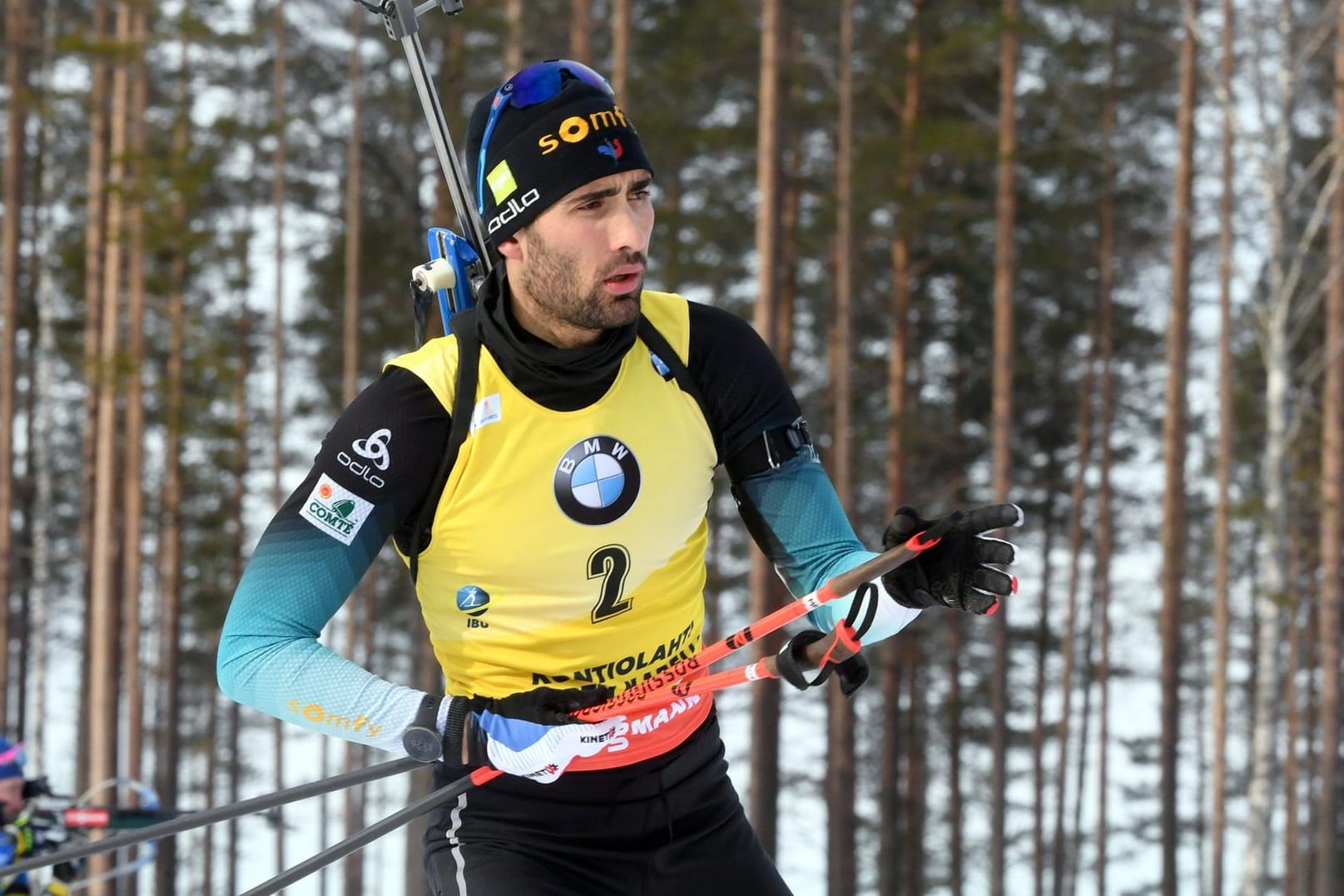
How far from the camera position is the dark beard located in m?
2.93

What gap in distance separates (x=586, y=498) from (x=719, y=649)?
17.8 inches

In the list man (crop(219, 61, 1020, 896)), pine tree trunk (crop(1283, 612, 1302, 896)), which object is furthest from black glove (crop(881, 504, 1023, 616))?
pine tree trunk (crop(1283, 612, 1302, 896))

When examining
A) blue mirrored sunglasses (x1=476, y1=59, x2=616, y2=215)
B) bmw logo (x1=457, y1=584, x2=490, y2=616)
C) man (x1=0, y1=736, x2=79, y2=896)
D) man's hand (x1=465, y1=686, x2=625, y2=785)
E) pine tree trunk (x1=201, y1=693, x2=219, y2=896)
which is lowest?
pine tree trunk (x1=201, y1=693, x2=219, y2=896)

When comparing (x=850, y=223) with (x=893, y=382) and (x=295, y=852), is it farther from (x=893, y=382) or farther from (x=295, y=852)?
(x=295, y=852)

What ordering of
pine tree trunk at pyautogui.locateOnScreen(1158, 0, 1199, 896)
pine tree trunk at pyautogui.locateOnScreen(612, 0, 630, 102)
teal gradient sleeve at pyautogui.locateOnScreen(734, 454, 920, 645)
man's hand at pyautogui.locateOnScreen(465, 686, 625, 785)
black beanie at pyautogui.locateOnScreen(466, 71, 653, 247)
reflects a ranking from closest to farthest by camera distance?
man's hand at pyautogui.locateOnScreen(465, 686, 625, 785), black beanie at pyautogui.locateOnScreen(466, 71, 653, 247), teal gradient sleeve at pyautogui.locateOnScreen(734, 454, 920, 645), pine tree trunk at pyautogui.locateOnScreen(612, 0, 630, 102), pine tree trunk at pyautogui.locateOnScreen(1158, 0, 1199, 896)

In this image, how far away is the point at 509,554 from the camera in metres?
2.88

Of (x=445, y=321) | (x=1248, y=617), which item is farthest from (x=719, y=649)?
(x=1248, y=617)

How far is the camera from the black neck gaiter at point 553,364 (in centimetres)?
292

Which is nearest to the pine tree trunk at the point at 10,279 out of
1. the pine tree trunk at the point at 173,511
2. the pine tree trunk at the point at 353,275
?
the pine tree trunk at the point at 173,511

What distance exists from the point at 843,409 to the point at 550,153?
16.5 metres

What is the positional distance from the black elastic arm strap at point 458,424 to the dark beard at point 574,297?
18 cm

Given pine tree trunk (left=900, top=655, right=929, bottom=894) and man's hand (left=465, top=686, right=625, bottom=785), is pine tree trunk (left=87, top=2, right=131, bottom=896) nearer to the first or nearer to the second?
pine tree trunk (left=900, top=655, right=929, bottom=894)

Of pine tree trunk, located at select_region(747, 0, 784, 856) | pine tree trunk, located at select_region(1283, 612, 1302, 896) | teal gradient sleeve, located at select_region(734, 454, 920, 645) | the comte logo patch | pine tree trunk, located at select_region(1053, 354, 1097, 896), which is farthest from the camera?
pine tree trunk, located at select_region(1053, 354, 1097, 896)

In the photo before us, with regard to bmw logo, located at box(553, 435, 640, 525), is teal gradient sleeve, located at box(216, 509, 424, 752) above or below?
below
